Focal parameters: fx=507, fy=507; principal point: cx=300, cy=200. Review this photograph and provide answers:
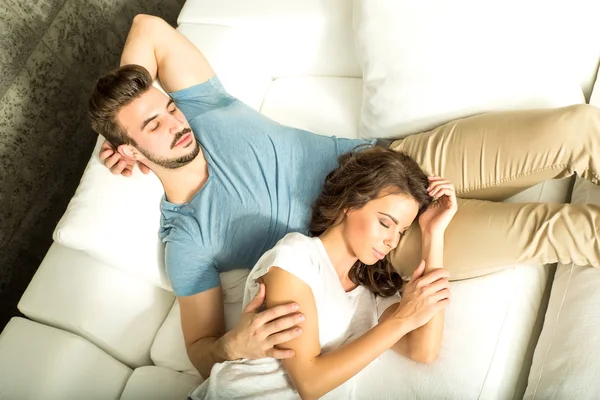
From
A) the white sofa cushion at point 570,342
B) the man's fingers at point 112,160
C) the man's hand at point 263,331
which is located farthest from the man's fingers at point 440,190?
the man's fingers at point 112,160

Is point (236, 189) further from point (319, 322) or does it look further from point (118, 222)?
point (319, 322)

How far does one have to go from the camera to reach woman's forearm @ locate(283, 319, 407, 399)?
1.23 metres

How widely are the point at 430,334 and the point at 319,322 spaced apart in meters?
0.29

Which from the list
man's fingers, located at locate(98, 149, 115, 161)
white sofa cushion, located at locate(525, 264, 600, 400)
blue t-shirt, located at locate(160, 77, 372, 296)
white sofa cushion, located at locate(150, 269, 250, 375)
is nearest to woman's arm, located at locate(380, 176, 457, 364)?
white sofa cushion, located at locate(525, 264, 600, 400)

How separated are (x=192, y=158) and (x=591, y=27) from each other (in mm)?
1302

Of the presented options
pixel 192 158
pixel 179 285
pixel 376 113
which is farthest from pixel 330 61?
pixel 179 285

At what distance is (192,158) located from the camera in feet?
5.24

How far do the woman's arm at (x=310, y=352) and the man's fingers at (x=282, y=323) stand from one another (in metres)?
0.03

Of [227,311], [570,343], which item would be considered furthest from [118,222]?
[570,343]

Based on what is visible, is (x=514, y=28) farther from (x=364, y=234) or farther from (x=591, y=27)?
(x=364, y=234)

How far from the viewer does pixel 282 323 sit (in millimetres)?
1205

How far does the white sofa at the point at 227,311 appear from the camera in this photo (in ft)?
4.19

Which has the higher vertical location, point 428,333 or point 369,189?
point 369,189

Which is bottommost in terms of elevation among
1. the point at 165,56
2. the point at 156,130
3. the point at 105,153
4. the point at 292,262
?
the point at 292,262
